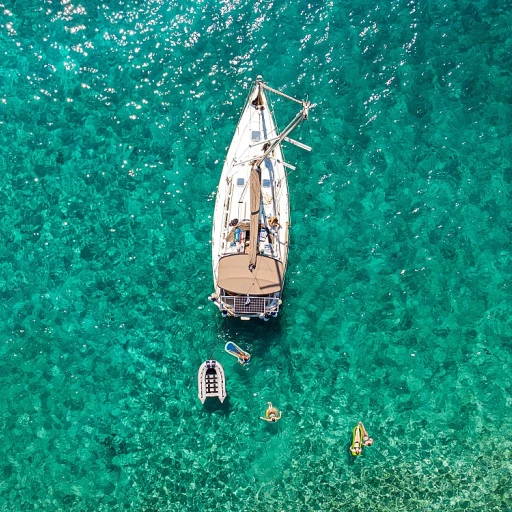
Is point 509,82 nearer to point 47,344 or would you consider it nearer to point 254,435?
point 254,435

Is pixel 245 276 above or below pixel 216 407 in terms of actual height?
above

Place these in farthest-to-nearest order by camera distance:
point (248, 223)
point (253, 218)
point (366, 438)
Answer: point (366, 438)
point (248, 223)
point (253, 218)

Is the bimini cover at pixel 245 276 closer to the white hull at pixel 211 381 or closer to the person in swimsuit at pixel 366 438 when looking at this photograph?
the white hull at pixel 211 381

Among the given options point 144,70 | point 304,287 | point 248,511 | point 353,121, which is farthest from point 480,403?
point 144,70

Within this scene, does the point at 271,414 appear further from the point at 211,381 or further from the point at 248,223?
the point at 248,223

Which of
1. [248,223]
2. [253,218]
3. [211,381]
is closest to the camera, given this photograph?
[253,218]

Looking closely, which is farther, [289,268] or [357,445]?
[289,268]

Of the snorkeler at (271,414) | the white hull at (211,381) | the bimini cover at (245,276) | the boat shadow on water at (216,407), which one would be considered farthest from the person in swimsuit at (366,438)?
the bimini cover at (245,276)

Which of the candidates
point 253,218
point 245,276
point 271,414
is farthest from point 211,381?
point 253,218
